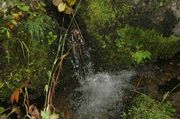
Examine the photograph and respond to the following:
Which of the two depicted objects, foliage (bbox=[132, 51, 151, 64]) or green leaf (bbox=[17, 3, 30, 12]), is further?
foliage (bbox=[132, 51, 151, 64])

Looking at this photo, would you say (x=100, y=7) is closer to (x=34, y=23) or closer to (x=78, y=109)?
(x=34, y=23)


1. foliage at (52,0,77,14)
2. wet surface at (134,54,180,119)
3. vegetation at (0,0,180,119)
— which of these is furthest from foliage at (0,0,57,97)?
wet surface at (134,54,180,119)

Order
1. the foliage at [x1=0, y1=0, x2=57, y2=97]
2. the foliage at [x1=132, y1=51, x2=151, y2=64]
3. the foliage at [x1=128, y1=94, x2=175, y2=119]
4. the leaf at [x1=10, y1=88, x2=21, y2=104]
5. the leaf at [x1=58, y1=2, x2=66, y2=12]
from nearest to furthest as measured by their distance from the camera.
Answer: the foliage at [x1=128, y1=94, x2=175, y2=119]
the foliage at [x1=0, y1=0, x2=57, y2=97]
the leaf at [x1=10, y1=88, x2=21, y2=104]
the leaf at [x1=58, y1=2, x2=66, y2=12]
the foliage at [x1=132, y1=51, x2=151, y2=64]

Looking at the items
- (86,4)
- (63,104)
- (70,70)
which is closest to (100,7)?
(86,4)

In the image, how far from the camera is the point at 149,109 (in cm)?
504

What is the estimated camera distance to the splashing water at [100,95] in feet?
17.4

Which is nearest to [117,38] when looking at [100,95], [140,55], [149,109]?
[140,55]

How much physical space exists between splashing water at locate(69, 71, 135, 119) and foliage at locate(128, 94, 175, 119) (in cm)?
28

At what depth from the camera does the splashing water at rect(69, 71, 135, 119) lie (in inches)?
209

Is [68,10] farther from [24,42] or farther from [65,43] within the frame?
[24,42]

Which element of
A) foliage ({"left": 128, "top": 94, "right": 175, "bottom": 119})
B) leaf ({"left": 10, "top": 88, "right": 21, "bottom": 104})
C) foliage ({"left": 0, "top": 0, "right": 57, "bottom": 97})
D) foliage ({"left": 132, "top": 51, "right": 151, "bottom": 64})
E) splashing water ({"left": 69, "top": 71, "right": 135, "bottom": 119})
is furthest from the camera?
foliage ({"left": 132, "top": 51, "right": 151, "bottom": 64})

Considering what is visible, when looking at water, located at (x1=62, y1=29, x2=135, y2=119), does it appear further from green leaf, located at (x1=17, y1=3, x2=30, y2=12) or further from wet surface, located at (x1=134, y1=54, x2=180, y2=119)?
green leaf, located at (x1=17, y1=3, x2=30, y2=12)

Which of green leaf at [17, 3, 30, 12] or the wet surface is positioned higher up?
green leaf at [17, 3, 30, 12]

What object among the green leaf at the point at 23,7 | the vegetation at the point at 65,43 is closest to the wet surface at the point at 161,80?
the vegetation at the point at 65,43
